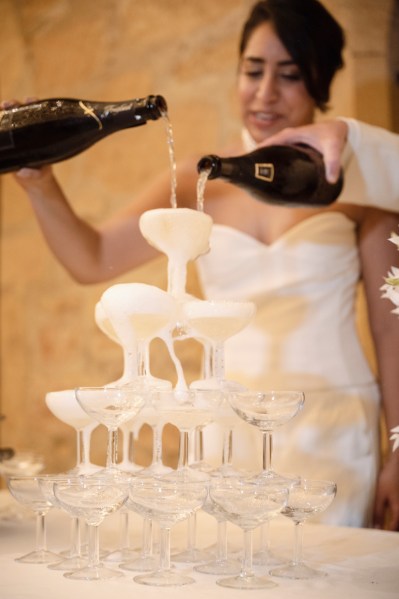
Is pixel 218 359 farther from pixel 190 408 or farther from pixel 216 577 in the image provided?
pixel 216 577

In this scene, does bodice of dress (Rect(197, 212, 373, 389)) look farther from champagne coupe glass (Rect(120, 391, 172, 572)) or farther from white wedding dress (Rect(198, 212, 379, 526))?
champagne coupe glass (Rect(120, 391, 172, 572))

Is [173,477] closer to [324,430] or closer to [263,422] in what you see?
[263,422]

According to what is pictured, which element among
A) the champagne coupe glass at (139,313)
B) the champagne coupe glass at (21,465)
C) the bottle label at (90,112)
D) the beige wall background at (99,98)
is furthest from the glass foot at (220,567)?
the beige wall background at (99,98)

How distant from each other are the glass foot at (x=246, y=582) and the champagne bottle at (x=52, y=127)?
2.38ft

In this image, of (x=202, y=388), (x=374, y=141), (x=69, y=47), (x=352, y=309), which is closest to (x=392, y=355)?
(x=352, y=309)

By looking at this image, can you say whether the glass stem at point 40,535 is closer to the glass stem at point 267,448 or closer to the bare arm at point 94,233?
the glass stem at point 267,448

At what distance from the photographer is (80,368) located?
9.17 feet

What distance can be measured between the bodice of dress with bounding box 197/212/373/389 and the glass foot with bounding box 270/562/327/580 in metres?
0.83

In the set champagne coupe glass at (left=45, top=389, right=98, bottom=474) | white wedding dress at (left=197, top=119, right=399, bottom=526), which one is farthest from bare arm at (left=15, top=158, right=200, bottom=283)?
champagne coupe glass at (left=45, top=389, right=98, bottom=474)

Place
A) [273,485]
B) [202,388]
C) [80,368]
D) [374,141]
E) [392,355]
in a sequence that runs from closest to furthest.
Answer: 1. [273,485]
2. [202,388]
3. [374,141]
4. [392,355]
5. [80,368]

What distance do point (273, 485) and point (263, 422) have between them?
3.9 inches

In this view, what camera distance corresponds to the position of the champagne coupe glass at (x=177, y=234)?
46.3 inches

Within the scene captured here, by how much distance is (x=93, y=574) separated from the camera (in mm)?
975

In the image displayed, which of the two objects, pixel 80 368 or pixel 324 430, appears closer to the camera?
pixel 324 430
